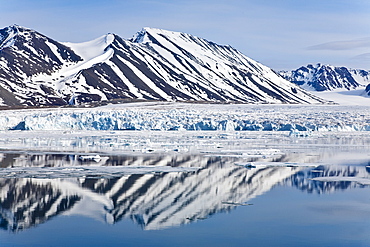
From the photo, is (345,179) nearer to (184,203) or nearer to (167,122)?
(184,203)

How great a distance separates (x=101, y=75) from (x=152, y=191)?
13318cm

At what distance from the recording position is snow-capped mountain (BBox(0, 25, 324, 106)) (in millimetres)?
127812

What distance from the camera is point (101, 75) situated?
14712 centimetres

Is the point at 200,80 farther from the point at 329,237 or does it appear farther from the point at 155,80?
the point at 329,237

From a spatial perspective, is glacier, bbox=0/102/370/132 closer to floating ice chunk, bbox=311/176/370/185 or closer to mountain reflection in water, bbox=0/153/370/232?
mountain reflection in water, bbox=0/153/370/232

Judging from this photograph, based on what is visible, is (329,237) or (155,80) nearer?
(329,237)

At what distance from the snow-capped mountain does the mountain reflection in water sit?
9787cm

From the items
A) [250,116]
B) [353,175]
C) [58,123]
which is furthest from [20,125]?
[353,175]

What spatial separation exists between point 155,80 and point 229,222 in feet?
489

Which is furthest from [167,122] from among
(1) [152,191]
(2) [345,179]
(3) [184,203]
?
(3) [184,203]

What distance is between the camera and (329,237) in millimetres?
11617

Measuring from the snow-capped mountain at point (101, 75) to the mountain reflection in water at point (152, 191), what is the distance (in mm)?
97870

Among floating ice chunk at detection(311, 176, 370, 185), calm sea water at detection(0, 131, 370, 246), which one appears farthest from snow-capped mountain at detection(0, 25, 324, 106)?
floating ice chunk at detection(311, 176, 370, 185)

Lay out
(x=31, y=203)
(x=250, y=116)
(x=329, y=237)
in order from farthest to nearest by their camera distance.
Answer: (x=250, y=116) → (x=31, y=203) → (x=329, y=237)
